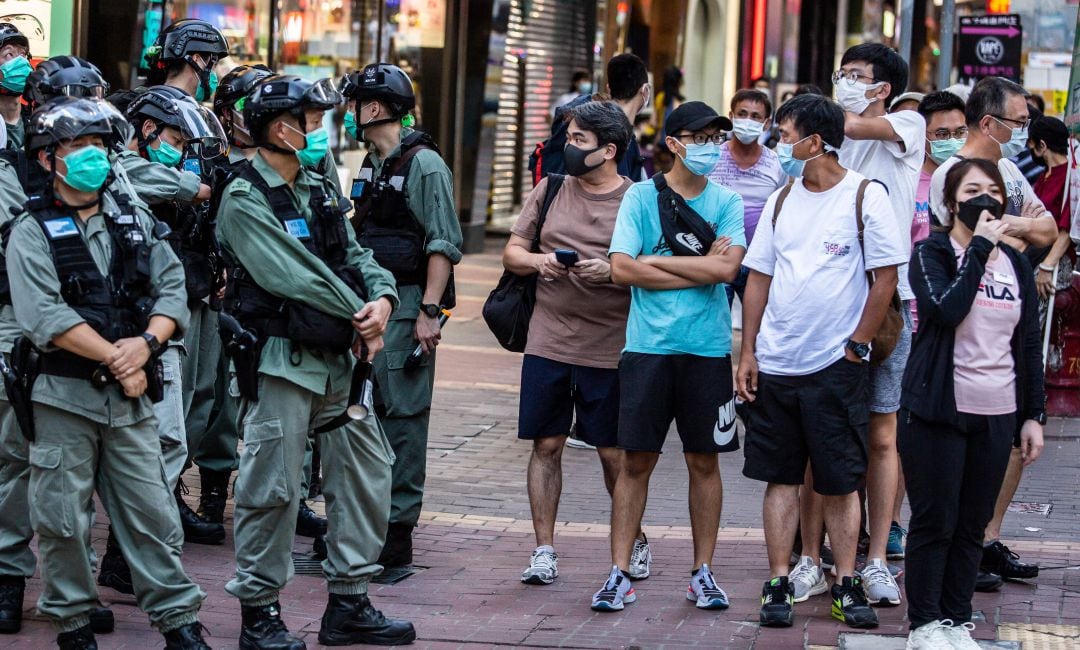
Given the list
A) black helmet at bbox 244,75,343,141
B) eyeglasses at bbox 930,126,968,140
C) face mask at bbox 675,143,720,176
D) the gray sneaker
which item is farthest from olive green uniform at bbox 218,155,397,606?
eyeglasses at bbox 930,126,968,140

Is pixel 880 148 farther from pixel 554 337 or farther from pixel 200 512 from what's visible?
pixel 200 512

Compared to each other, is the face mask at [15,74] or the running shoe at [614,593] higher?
the face mask at [15,74]

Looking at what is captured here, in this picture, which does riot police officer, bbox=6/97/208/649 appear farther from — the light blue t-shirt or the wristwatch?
the light blue t-shirt

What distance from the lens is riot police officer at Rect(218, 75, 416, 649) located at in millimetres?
5434

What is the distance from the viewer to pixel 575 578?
6746 mm

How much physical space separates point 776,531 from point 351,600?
64.2 inches

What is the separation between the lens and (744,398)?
616 cm

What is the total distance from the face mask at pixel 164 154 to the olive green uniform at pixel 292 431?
3.88ft

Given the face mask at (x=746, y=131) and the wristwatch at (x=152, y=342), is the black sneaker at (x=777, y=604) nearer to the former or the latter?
the wristwatch at (x=152, y=342)

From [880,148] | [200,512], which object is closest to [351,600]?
[200,512]

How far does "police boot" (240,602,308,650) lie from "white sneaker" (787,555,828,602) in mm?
2009

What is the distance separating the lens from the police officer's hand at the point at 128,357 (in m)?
5.20

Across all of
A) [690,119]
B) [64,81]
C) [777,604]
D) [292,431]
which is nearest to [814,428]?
[777,604]

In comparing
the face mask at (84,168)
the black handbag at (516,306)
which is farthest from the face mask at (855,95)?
the face mask at (84,168)
